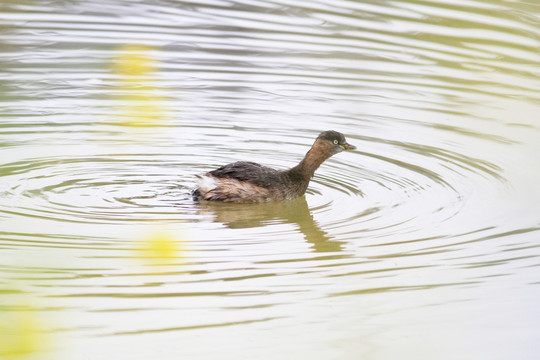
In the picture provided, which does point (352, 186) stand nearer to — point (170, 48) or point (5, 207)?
point (5, 207)

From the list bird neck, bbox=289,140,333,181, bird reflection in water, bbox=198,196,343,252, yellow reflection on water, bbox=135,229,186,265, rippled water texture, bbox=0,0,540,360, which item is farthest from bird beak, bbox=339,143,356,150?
yellow reflection on water, bbox=135,229,186,265

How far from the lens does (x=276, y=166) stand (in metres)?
9.67

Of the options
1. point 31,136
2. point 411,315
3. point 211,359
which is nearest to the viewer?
point 211,359

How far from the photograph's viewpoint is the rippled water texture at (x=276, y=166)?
5.82m

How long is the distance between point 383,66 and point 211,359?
7453 mm

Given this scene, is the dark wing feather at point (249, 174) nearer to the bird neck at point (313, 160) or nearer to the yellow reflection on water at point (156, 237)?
the bird neck at point (313, 160)

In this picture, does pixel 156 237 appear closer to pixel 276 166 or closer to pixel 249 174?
pixel 249 174

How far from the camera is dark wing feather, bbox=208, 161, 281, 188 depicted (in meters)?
8.67

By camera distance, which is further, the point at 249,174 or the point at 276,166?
the point at 276,166

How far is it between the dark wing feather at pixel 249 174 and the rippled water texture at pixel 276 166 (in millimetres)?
189

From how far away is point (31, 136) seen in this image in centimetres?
1005

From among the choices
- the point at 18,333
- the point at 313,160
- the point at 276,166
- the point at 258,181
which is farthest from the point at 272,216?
the point at 18,333

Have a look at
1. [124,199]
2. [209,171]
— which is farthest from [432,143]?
[124,199]

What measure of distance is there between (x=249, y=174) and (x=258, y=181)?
9cm
